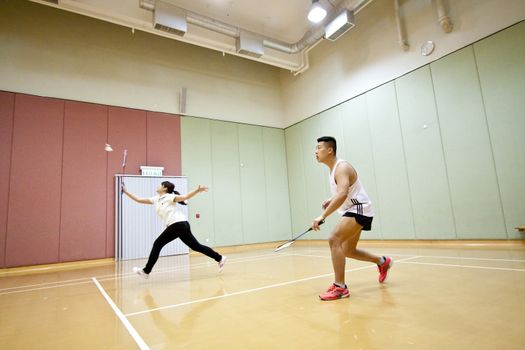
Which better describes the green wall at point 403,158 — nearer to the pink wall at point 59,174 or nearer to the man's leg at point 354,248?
the pink wall at point 59,174

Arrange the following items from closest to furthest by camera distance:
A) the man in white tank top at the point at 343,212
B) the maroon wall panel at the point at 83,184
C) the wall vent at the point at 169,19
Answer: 1. the man in white tank top at the point at 343,212
2. the wall vent at the point at 169,19
3. the maroon wall panel at the point at 83,184

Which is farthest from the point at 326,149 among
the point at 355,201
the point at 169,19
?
the point at 169,19

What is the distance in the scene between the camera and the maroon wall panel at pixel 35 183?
6.69 m

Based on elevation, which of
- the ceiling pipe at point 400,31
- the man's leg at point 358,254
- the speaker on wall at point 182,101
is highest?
the ceiling pipe at point 400,31

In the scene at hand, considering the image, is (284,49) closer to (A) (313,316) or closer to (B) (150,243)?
(B) (150,243)

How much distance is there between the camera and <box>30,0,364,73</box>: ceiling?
273 inches

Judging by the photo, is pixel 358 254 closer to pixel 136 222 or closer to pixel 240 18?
pixel 136 222

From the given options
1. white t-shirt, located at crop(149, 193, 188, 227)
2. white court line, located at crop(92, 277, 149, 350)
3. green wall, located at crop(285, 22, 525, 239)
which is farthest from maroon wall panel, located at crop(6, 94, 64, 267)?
green wall, located at crop(285, 22, 525, 239)

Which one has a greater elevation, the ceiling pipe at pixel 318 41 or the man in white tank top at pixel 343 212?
the ceiling pipe at pixel 318 41

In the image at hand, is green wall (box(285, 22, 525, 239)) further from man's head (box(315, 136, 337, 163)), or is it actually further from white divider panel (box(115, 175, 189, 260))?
white divider panel (box(115, 175, 189, 260))

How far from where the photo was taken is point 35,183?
7.00m

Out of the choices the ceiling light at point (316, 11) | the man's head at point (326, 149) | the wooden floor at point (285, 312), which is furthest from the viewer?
the ceiling light at point (316, 11)

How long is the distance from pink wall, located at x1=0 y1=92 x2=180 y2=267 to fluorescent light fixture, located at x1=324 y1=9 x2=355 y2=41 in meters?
5.62

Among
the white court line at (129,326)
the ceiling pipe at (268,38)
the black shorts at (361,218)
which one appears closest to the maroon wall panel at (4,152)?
the ceiling pipe at (268,38)
